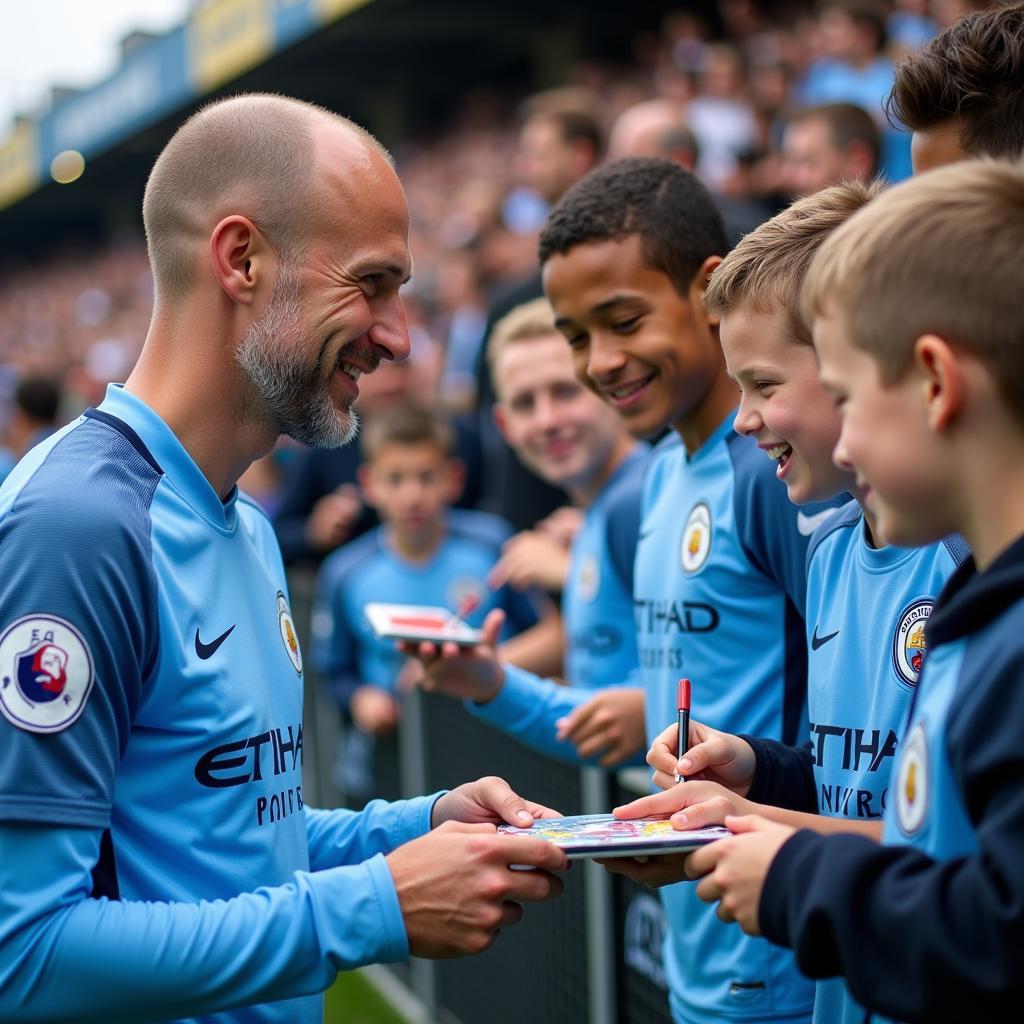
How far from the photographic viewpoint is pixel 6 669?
1696mm

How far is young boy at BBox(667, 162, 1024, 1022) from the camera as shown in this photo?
1376 millimetres

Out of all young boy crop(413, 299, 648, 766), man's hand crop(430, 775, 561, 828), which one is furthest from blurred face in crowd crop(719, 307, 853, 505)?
young boy crop(413, 299, 648, 766)

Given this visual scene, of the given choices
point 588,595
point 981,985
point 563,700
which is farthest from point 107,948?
point 588,595

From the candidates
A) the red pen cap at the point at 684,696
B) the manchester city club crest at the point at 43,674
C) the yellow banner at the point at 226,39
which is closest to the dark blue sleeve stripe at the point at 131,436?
the manchester city club crest at the point at 43,674

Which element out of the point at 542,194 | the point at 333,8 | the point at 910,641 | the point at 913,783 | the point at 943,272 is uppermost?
the point at 333,8

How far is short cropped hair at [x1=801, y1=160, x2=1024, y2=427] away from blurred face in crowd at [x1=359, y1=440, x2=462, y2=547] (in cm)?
387

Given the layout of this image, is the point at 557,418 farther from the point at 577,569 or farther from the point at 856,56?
the point at 856,56

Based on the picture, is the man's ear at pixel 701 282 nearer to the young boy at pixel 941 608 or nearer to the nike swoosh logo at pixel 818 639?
the nike swoosh logo at pixel 818 639

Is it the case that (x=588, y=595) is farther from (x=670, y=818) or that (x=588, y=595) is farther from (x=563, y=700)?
(x=670, y=818)

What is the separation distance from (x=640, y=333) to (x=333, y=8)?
1302cm

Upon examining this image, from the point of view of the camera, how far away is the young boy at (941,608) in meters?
1.38

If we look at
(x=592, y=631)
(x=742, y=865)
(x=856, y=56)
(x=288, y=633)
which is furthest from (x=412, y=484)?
(x=856, y=56)

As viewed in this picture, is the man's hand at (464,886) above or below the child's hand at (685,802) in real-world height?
below

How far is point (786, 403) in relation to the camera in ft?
6.94
